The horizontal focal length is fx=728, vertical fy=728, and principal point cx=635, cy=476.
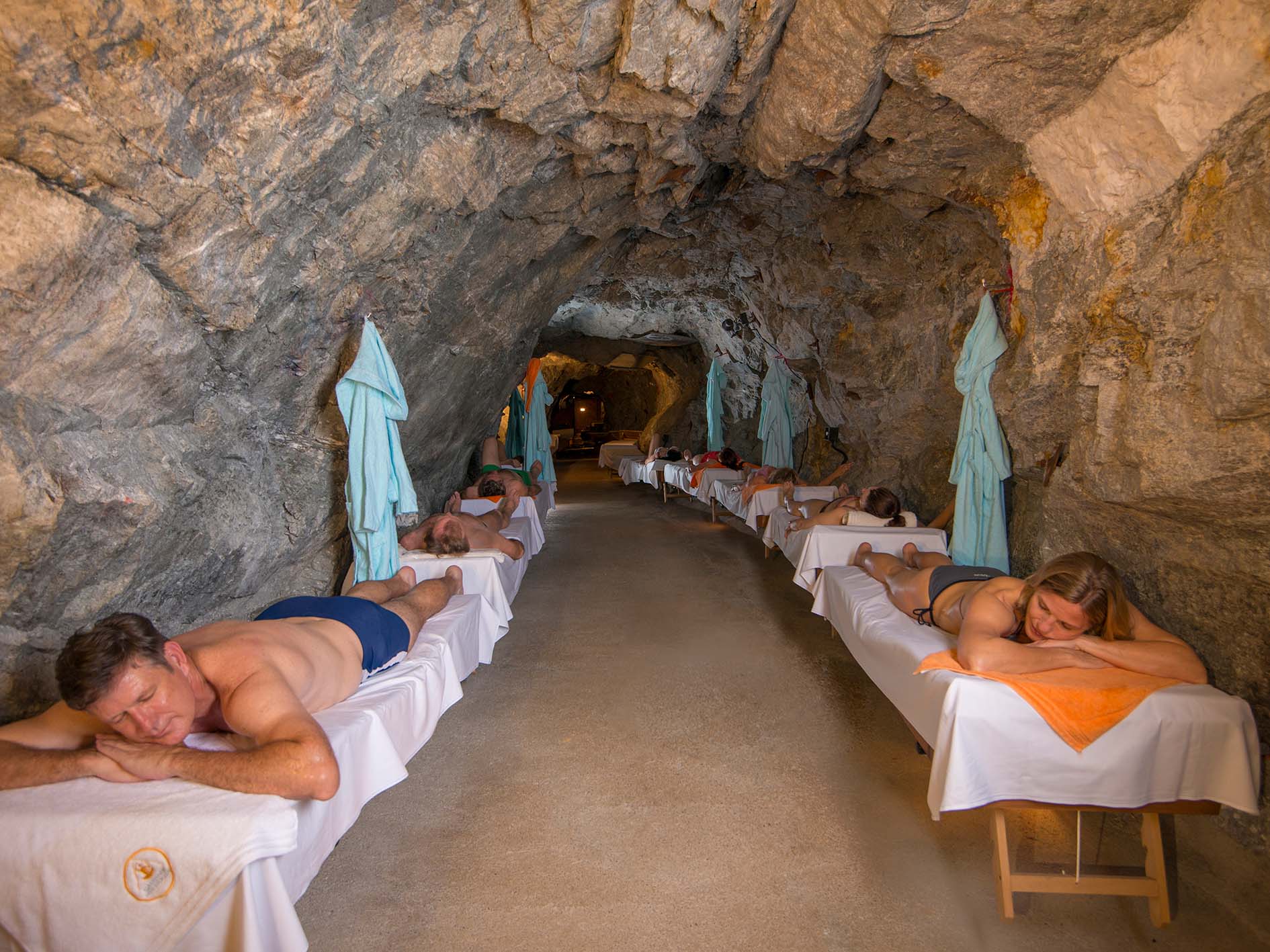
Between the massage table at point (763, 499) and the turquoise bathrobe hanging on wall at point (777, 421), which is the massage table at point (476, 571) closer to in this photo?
the massage table at point (763, 499)

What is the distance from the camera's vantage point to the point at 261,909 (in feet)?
6.14

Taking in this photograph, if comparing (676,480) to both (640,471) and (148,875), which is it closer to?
(640,471)

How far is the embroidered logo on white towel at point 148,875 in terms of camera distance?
1.83m

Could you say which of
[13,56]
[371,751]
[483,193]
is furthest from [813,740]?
[13,56]

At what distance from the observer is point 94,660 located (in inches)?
74.3

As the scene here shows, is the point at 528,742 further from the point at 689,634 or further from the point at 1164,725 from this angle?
the point at 1164,725

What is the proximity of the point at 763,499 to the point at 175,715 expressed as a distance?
6692 millimetres

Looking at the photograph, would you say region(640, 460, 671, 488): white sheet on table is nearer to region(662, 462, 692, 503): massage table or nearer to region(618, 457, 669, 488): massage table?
region(618, 457, 669, 488): massage table

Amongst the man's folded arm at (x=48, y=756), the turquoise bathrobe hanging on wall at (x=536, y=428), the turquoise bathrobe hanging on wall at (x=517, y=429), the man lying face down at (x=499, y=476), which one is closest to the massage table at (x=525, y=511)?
the man lying face down at (x=499, y=476)

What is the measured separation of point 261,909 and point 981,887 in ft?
7.50

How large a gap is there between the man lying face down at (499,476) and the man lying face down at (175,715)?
5.04 metres

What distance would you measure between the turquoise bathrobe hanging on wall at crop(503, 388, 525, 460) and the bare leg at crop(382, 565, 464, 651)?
6392mm

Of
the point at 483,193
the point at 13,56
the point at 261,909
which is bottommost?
the point at 261,909

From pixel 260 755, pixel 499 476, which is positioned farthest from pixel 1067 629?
pixel 499 476
